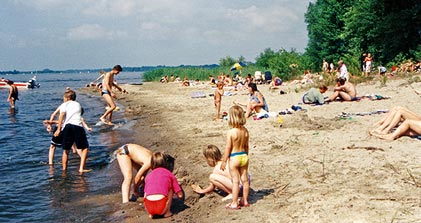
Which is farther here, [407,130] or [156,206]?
[407,130]

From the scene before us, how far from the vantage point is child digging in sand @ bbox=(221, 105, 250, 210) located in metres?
5.30

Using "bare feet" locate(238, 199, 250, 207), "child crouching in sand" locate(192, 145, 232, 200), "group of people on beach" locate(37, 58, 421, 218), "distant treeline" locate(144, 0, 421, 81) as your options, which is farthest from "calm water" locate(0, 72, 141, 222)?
"distant treeline" locate(144, 0, 421, 81)

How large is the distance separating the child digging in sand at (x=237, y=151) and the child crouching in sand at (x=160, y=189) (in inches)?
33.7

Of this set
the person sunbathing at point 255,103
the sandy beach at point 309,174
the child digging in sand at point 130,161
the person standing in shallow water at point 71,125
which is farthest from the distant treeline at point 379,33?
the child digging in sand at point 130,161

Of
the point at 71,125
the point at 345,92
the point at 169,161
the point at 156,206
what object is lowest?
the point at 156,206

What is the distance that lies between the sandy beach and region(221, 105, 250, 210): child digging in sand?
0.30 m

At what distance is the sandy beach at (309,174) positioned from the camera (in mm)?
4945

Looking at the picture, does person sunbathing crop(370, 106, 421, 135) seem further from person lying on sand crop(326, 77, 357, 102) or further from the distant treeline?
the distant treeline

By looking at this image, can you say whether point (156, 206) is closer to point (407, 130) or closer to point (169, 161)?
point (169, 161)

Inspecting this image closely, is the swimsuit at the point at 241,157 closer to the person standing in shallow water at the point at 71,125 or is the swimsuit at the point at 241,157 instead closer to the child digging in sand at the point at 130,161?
the child digging in sand at the point at 130,161

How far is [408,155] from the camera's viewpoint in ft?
22.5

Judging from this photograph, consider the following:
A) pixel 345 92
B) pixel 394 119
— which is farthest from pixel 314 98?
pixel 394 119

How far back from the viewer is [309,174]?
6414 millimetres

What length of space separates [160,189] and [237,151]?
3.85ft
